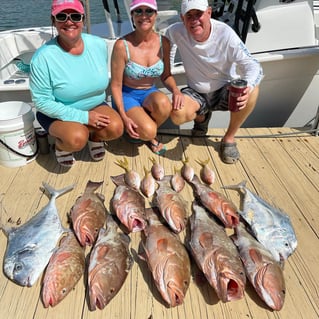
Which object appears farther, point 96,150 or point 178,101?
point 96,150

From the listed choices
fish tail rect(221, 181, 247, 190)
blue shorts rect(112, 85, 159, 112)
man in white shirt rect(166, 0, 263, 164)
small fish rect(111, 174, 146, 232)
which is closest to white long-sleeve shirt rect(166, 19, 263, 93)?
man in white shirt rect(166, 0, 263, 164)

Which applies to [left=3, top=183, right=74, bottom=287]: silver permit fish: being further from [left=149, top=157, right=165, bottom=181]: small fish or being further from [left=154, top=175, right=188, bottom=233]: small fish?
[left=149, top=157, right=165, bottom=181]: small fish

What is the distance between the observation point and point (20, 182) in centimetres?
270

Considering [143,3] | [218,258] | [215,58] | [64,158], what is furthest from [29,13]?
[218,258]

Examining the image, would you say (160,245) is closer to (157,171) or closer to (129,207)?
(129,207)

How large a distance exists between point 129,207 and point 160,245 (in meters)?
0.44

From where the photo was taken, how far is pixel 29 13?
36.1 feet

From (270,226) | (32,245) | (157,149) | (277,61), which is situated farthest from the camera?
(277,61)

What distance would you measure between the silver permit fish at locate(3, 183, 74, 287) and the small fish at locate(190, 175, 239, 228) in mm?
1024

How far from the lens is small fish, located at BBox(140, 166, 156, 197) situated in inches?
101

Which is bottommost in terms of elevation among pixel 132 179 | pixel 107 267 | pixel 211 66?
pixel 132 179

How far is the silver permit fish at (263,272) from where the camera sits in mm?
1707

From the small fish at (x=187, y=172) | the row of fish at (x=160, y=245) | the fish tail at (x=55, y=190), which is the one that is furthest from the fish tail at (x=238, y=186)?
the fish tail at (x=55, y=190)

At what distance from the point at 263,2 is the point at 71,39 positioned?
2.44 m
